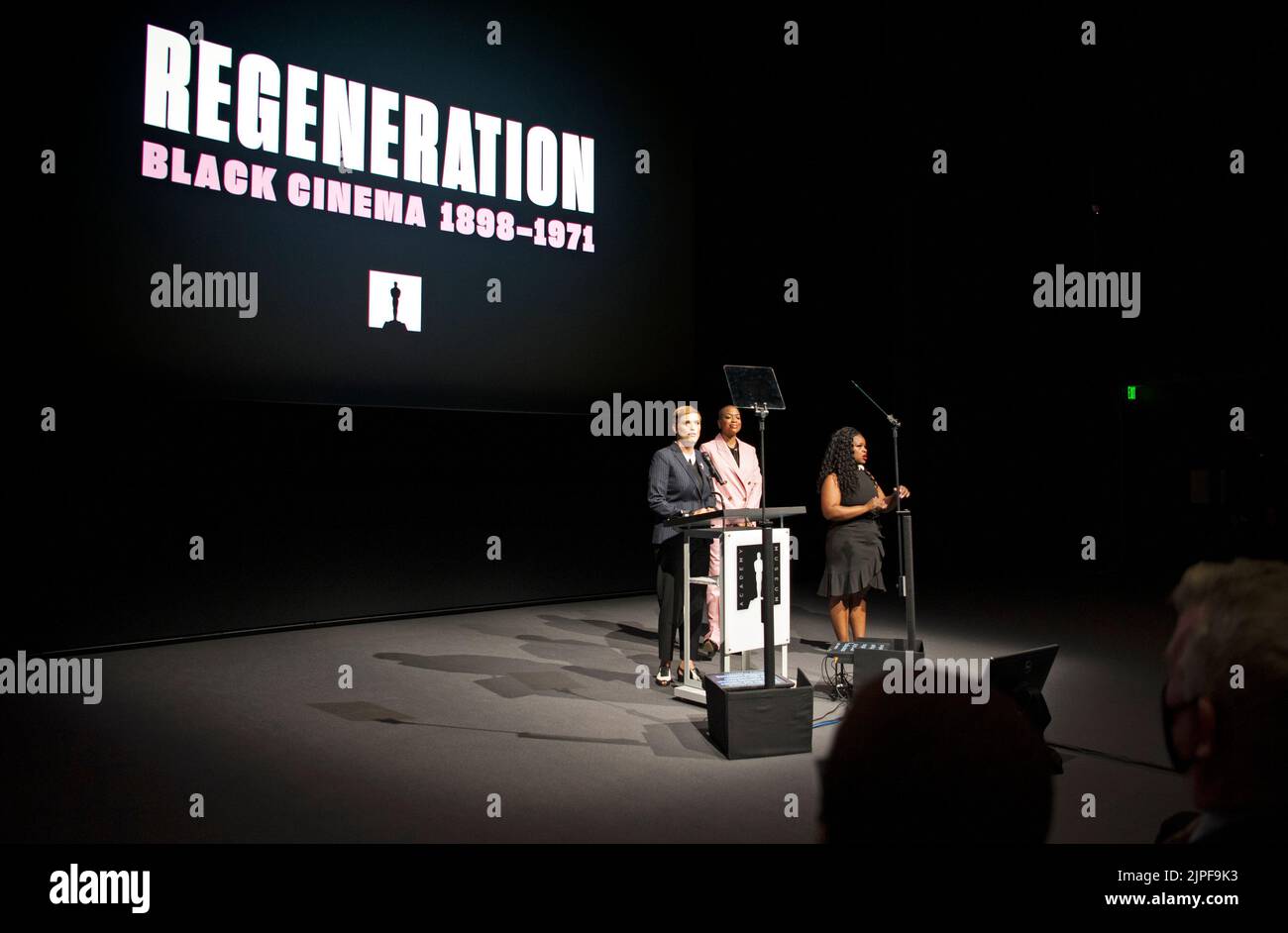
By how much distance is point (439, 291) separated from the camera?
672 cm

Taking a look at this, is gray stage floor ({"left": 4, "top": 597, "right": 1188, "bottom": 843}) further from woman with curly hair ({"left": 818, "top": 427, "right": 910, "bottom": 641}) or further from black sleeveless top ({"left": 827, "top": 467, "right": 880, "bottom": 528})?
black sleeveless top ({"left": 827, "top": 467, "right": 880, "bottom": 528})

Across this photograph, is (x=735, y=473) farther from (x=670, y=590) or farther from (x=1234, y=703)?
(x=1234, y=703)

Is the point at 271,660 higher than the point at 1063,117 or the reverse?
the reverse

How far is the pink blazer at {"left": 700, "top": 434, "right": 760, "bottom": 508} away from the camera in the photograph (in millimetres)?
5398

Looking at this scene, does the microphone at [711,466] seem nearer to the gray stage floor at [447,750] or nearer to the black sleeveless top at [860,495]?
the black sleeveless top at [860,495]

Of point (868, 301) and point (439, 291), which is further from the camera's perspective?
point (868, 301)

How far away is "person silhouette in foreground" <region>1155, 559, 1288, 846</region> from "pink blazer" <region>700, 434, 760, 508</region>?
4.35 meters

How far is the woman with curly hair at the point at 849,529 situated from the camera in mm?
5031

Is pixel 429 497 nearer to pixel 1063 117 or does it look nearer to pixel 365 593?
pixel 365 593

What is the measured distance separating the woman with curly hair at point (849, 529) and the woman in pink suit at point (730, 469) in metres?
0.49

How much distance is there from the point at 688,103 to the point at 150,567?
5320 millimetres

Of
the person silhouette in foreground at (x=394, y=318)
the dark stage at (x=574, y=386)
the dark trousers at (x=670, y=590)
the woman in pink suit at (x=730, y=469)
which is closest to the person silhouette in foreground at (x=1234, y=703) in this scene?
the dark stage at (x=574, y=386)

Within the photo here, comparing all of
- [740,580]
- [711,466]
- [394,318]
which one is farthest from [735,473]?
[394,318]
